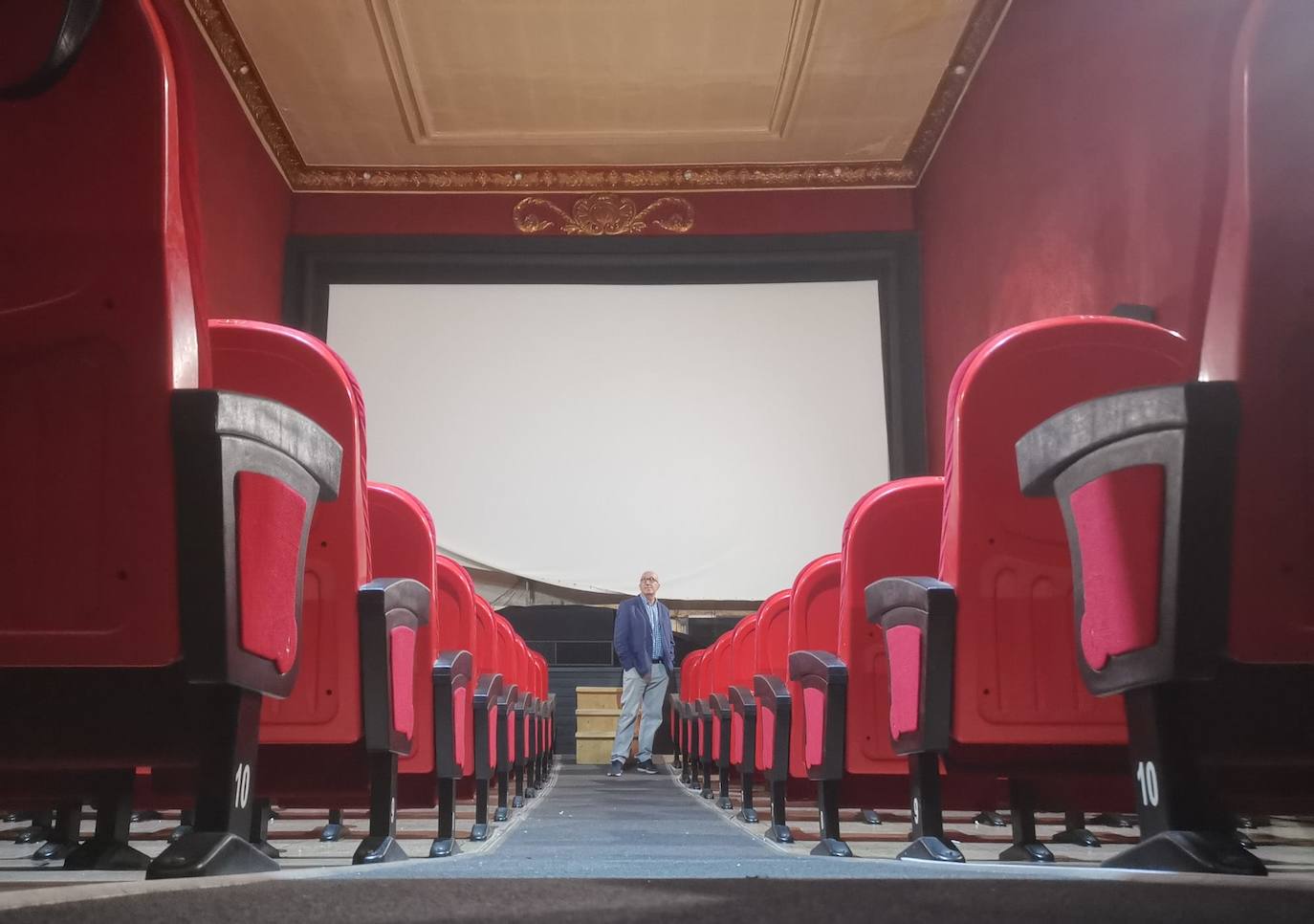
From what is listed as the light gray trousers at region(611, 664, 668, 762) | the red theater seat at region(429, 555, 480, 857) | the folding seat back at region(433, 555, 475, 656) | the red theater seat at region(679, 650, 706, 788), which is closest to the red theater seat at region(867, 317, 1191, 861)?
the red theater seat at region(429, 555, 480, 857)

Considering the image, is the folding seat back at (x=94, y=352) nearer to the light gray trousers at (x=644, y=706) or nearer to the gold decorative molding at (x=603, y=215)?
the light gray trousers at (x=644, y=706)

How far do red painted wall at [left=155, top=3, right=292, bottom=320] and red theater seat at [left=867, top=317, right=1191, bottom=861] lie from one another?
515 cm

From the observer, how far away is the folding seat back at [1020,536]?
5.76ft

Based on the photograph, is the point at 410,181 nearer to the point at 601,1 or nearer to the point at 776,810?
the point at 601,1

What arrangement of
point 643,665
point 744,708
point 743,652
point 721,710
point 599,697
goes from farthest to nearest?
point 599,697 < point 643,665 < point 743,652 < point 721,710 < point 744,708

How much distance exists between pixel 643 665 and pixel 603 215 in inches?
139

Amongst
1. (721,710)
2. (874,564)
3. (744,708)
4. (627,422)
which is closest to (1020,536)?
(874,564)

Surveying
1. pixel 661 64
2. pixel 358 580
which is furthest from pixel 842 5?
pixel 358 580

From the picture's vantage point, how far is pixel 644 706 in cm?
745

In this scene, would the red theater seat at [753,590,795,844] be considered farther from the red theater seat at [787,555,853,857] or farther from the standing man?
the standing man

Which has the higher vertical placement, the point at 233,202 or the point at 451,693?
the point at 233,202

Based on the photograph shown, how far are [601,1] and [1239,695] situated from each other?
21.4 feet

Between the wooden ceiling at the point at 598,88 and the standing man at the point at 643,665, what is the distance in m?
3.35

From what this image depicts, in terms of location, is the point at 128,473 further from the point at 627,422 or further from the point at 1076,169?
the point at 627,422
